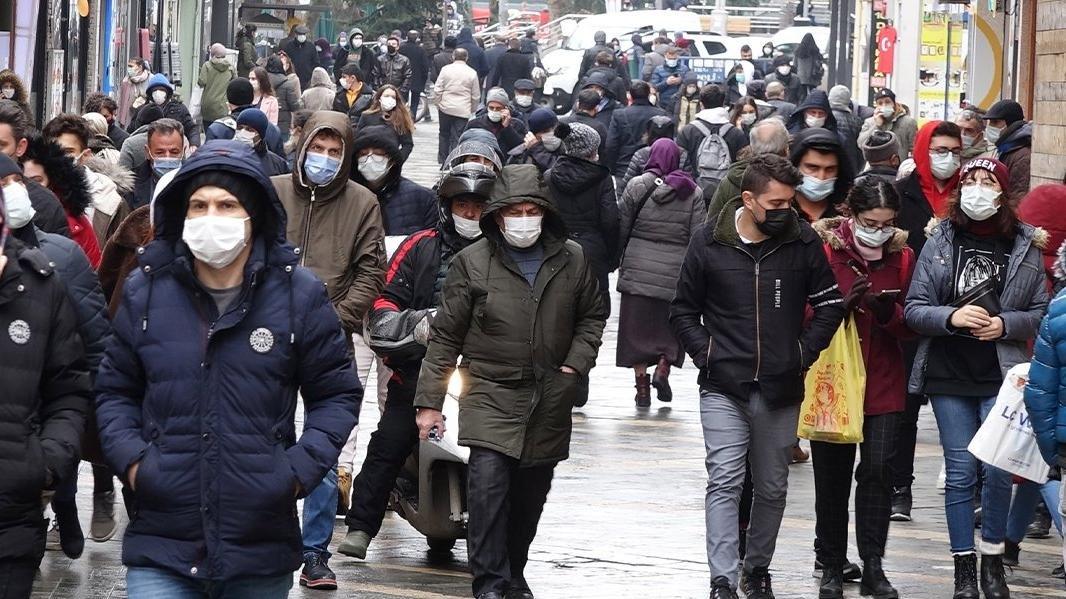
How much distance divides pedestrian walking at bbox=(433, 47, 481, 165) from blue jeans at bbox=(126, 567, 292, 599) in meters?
24.2

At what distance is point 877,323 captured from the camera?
8445 mm

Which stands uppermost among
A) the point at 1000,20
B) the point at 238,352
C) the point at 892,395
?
the point at 1000,20

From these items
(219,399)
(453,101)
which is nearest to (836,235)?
(219,399)

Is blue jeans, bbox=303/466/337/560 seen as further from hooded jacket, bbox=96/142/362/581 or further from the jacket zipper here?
hooded jacket, bbox=96/142/362/581

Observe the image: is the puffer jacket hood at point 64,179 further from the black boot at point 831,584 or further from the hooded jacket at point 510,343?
the black boot at point 831,584

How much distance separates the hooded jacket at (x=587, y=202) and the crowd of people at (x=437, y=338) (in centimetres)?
293

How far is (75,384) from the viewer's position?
5.67 meters

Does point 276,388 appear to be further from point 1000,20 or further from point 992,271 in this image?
point 1000,20

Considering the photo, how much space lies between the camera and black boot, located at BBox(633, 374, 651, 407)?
46.8ft

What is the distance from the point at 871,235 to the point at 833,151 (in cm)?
56

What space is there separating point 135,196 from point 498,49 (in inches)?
1272

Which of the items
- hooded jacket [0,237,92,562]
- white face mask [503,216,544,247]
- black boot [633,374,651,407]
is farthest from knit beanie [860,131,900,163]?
hooded jacket [0,237,92,562]

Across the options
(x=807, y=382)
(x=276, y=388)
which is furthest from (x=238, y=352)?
(x=807, y=382)

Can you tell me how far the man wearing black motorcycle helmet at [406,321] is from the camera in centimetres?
844
